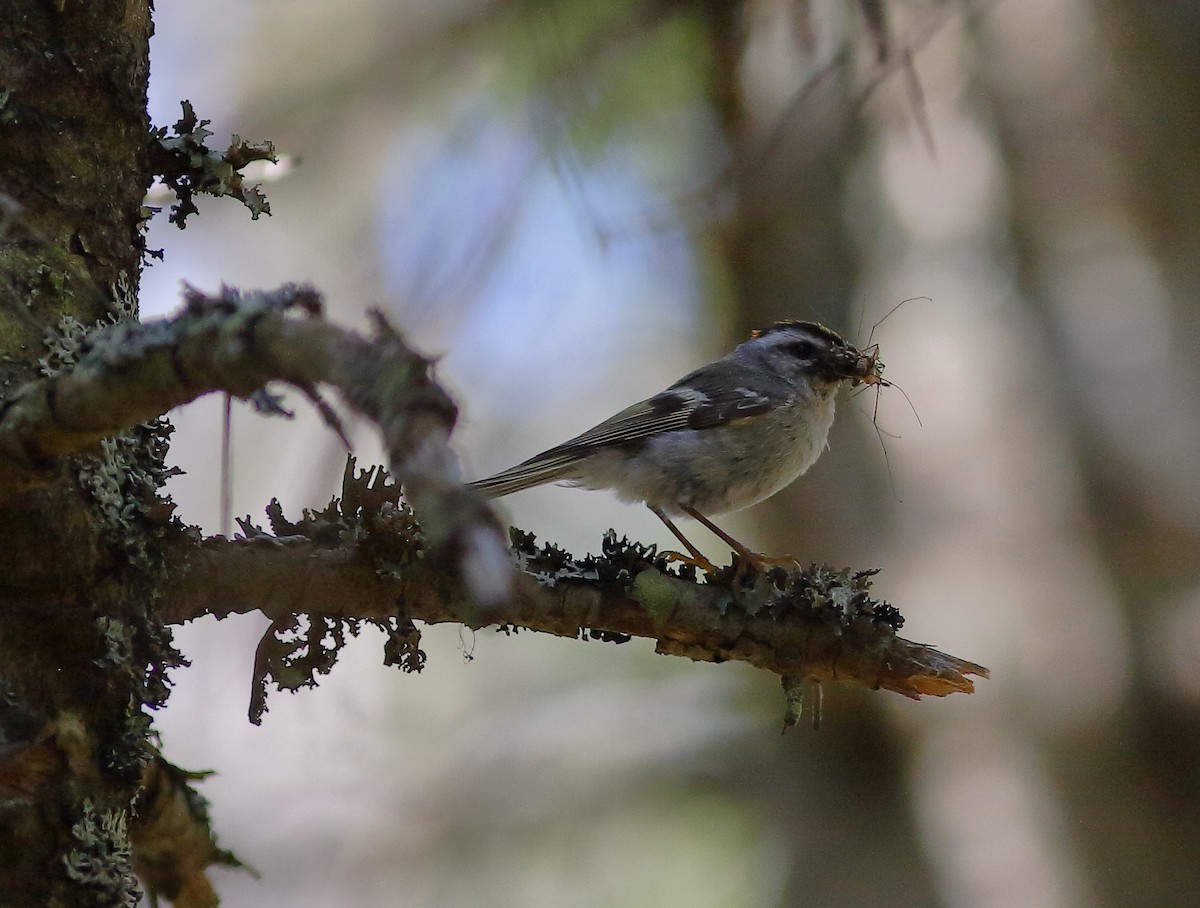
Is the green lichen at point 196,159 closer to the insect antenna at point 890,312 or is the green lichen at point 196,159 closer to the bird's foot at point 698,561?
the bird's foot at point 698,561

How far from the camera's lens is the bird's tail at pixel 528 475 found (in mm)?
3848

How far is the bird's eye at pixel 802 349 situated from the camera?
15.8ft

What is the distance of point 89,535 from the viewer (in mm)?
1968

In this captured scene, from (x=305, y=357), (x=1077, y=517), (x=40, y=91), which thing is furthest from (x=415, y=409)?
(x=1077, y=517)

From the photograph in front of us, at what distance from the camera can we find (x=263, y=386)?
1.38 metres

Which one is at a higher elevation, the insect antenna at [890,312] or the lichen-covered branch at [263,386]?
the insect antenna at [890,312]

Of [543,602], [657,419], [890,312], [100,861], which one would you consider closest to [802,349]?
[890,312]

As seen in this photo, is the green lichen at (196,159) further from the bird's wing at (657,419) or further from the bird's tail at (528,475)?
the bird's wing at (657,419)

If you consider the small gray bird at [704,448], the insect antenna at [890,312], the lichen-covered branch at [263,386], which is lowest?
the lichen-covered branch at [263,386]

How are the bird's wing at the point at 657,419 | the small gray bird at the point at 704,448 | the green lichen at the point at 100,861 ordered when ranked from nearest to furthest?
the green lichen at the point at 100,861 → the bird's wing at the point at 657,419 → the small gray bird at the point at 704,448

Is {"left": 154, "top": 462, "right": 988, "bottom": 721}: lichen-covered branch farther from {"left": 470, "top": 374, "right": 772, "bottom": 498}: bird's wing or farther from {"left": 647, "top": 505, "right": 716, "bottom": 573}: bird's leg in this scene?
{"left": 470, "top": 374, "right": 772, "bottom": 498}: bird's wing

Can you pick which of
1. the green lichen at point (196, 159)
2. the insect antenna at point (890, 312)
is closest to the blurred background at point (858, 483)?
the insect antenna at point (890, 312)

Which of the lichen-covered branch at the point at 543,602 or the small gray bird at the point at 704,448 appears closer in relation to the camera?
the lichen-covered branch at the point at 543,602

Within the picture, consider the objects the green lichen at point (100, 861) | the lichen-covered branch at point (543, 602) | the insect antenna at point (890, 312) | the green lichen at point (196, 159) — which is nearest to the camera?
the green lichen at point (100, 861)
